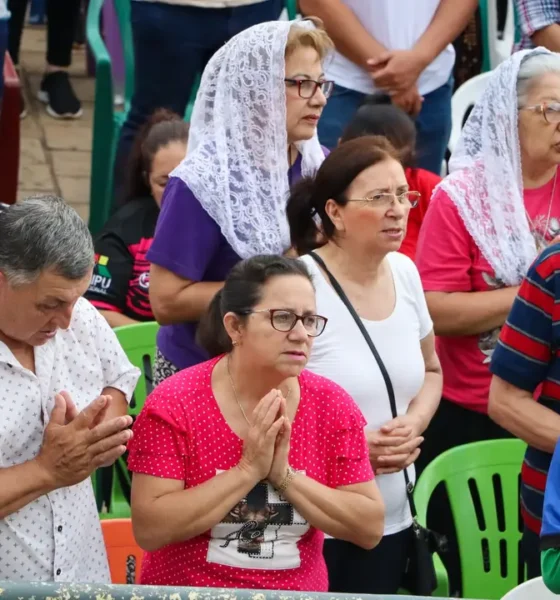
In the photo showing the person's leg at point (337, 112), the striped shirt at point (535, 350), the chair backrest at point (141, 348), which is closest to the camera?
the striped shirt at point (535, 350)

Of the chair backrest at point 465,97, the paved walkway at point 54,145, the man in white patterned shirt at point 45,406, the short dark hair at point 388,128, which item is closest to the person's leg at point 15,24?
the paved walkway at point 54,145

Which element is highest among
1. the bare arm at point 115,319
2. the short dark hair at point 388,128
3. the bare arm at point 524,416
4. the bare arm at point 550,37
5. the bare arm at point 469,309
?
the bare arm at point 550,37

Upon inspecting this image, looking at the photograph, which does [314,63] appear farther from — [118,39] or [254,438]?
[118,39]

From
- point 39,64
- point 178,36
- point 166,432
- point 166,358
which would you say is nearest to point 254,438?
point 166,432

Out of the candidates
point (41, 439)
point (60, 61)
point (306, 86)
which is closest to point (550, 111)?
point (306, 86)

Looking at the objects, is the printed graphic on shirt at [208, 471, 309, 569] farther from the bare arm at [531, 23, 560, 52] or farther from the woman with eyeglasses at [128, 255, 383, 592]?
the bare arm at [531, 23, 560, 52]

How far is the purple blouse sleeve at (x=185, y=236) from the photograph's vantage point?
339cm

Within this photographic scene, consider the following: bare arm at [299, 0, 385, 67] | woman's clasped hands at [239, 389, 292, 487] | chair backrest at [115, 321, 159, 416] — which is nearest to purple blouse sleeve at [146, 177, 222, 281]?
chair backrest at [115, 321, 159, 416]

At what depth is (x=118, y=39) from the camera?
21.3 ft

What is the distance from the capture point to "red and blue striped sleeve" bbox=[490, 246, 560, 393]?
116 inches

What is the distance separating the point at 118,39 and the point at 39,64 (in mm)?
1457

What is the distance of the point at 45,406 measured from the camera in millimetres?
2746

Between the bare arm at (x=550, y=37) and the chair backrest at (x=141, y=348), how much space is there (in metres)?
2.03

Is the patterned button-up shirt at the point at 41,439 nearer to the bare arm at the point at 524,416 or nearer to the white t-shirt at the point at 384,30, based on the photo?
the bare arm at the point at 524,416
